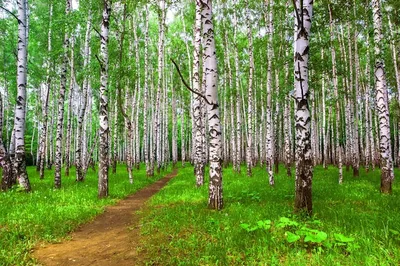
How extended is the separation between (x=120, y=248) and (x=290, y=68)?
52.6ft

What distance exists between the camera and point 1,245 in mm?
5309

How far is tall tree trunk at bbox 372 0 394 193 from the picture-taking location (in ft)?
33.9

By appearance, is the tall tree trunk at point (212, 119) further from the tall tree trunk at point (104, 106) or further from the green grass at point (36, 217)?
the tall tree trunk at point (104, 106)

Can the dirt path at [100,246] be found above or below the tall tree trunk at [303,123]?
below

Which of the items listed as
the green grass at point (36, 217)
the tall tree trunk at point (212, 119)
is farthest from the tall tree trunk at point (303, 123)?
the green grass at point (36, 217)

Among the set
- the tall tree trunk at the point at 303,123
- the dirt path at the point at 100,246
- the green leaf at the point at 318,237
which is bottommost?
the dirt path at the point at 100,246

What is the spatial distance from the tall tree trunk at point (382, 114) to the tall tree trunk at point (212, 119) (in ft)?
23.4

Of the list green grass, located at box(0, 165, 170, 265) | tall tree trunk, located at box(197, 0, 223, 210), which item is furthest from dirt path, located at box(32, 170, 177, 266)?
tall tree trunk, located at box(197, 0, 223, 210)

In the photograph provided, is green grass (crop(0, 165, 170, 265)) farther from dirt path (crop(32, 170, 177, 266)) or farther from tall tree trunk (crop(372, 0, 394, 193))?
tall tree trunk (crop(372, 0, 394, 193))

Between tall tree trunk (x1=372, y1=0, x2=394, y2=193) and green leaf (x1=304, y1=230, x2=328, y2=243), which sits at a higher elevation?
tall tree trunk (x1=372, y1=0, x2=394, y2=193)

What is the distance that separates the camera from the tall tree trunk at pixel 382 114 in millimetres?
10336

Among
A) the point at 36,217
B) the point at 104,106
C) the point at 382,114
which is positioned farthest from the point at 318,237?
the point at 104,106

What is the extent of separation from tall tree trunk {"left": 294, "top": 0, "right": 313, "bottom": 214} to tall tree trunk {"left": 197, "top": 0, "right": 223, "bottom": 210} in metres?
2.17

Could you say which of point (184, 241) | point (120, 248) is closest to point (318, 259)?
point (184, 241)
